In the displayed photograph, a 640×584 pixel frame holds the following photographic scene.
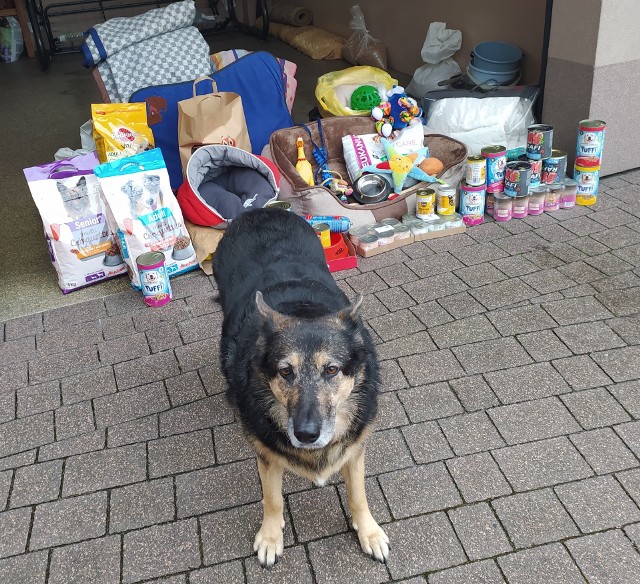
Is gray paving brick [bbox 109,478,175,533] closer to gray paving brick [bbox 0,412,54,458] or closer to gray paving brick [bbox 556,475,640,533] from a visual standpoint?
gray paving brick [bbox 0,412,54,458]

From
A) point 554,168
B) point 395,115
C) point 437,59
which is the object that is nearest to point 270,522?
point 554,168

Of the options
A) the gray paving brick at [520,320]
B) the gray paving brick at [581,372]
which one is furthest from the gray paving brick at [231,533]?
the gray paving brick at [520,320]

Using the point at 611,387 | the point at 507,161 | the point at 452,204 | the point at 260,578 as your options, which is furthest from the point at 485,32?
the point at 260,578

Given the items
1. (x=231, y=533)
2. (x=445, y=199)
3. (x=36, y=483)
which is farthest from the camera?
(x=445, y=199)

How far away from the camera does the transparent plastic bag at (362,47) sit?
8109 millimetres

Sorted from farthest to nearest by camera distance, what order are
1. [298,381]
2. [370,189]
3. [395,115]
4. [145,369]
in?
[395,115] < [370,189] < [145,369] < [298,381]

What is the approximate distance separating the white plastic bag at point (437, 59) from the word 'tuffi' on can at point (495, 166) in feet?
7.37

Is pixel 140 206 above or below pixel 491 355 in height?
above

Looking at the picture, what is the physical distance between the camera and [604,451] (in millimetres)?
2654

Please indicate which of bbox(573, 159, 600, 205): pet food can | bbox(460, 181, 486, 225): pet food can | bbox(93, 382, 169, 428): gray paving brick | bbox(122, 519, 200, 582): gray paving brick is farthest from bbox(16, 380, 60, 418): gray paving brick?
bbox(573, 159, 600, 205): pet food can

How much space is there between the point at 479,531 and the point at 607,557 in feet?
1.47

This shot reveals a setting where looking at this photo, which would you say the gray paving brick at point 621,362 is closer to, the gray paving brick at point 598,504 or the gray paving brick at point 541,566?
the gray paving brick at point 598,504

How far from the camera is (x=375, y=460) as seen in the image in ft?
8.95

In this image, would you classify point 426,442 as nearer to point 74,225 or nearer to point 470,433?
point 470,433
